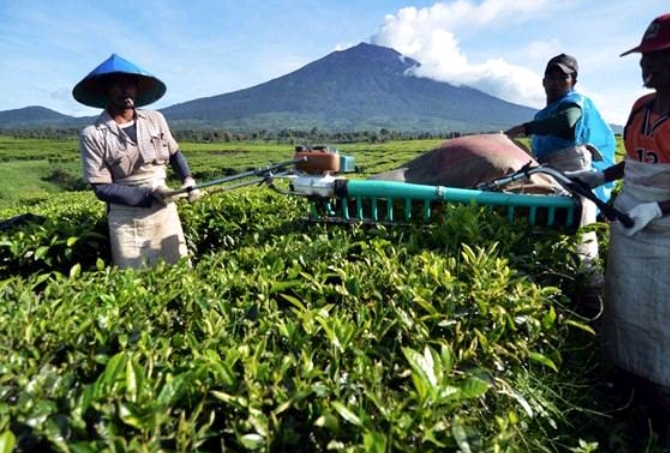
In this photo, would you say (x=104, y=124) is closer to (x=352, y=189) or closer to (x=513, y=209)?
(x=352, y=189)

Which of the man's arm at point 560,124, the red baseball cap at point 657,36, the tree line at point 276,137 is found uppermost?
the red baseball cap at point 657,36

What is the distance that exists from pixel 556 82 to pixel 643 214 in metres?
1.59

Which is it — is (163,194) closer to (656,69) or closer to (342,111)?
(656,69)

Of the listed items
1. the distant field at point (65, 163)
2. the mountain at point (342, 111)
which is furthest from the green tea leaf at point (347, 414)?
the mountain at point (342, 111)

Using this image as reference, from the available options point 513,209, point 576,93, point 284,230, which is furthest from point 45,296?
point 576,93

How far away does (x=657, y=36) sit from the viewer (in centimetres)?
214

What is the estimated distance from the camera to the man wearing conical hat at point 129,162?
352 centimetres

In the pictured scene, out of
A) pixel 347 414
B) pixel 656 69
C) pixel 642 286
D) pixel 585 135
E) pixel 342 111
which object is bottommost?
pixel 642 286

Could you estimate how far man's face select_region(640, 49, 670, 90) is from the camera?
217 cm

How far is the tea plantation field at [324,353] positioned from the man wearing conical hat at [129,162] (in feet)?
3.93

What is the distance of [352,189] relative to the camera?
281cm

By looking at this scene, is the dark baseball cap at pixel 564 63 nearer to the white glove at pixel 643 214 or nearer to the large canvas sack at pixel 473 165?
the large canvas sack at pixel 473 165

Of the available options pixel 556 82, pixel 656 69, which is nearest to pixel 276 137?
pixel 556 82

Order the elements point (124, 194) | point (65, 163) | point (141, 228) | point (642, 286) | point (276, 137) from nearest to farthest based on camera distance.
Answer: point (642, 286), point (124, 194), point (141, 228), point (65, 163), point (276, 137)
